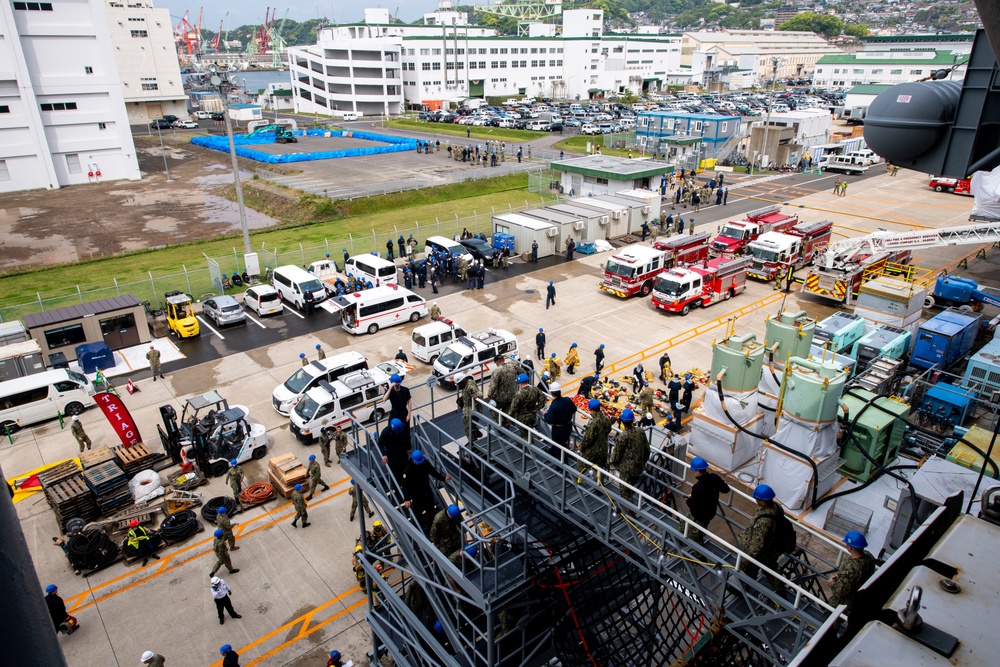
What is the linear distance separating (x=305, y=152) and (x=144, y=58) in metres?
47.4

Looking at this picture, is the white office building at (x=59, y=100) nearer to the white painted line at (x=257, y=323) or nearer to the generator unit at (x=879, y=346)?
the white painted line at (x=257, y=323)

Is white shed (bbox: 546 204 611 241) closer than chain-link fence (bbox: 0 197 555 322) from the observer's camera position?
No

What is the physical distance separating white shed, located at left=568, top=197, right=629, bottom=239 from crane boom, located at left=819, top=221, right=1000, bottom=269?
1224 centimetres

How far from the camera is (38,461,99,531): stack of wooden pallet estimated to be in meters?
15.4

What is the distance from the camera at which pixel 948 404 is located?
1778cm

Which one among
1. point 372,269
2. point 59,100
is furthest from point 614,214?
point 59,100

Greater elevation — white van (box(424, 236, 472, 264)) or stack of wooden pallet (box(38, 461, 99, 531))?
white van (box(424, 236, 472, 264))

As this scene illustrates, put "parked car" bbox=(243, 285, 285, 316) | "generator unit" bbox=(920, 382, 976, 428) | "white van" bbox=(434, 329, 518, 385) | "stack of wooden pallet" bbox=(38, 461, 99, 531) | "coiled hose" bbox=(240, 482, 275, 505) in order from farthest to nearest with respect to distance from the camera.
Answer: "parked car" bbox=(243, 285, 285, 316), "white van" bbox=(434, 329, 518, 385), "generator unit" bbox=(920, 382, 976, 428), "coiled hose" bbox=(240, 482, 275, 505), "stack of wooden pallet" bbox=(38, 461, 99, 531)

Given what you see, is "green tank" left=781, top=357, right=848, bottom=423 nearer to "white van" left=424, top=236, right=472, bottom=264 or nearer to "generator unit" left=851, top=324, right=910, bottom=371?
"generator unit" left=851, top=324, right=910, bottom=371

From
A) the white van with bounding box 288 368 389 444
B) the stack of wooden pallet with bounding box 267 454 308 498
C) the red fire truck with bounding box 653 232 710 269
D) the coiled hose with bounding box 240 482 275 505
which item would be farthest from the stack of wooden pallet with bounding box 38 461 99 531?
the red fire truck with bounding box 653 232 710 269

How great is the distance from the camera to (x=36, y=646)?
194 cm

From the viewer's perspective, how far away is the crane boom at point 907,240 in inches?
1057

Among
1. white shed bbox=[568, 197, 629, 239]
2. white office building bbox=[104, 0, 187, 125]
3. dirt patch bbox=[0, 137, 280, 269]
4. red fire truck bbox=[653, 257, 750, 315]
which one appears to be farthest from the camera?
white office building bbox=[104, 0, 187, 125]

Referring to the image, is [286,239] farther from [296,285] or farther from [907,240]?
[907,240]
